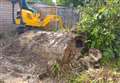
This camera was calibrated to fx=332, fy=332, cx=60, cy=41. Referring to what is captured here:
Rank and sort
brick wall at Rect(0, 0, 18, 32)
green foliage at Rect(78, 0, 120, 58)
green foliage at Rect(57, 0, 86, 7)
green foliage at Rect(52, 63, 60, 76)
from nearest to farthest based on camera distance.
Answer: green foliage at Rect(52, 63, 60, 76), green foliage at Rect(78, 0, 120, 58), brick wall at Rect(0, 0, 18, 32), green foliage at Rect(57, 0, 86, 7)

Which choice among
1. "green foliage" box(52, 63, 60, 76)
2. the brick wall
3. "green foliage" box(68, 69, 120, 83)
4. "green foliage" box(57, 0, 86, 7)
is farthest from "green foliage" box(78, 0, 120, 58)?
"green foliage" box(57, 0, 86, 7)

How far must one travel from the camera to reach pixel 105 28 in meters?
8.00

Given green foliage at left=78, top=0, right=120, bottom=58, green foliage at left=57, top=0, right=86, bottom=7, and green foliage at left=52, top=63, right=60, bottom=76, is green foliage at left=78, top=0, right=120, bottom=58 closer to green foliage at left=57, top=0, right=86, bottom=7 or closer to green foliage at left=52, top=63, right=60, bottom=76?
green foliage at left=52, top=63, right=60, bottom=76

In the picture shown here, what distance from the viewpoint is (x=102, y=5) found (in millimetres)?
8539

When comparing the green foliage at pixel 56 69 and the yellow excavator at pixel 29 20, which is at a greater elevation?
the yellow excavator at pixel 29 20

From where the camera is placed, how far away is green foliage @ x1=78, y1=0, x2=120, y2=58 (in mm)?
7809

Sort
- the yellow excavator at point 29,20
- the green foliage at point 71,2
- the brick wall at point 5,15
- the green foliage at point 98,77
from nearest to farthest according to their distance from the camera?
the green foliage at point 98,77 → the yellow excavator at point 29,20 → the brick wall at point 5,15 → the green foliage at point 71,2

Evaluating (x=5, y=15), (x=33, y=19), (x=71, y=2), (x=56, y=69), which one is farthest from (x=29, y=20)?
(x=56, y=69)

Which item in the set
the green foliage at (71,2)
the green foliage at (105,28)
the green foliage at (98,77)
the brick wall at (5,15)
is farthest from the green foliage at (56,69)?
the green foliage at (71,2)

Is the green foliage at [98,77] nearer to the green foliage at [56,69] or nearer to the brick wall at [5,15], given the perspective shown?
the green foliage at [56,69]

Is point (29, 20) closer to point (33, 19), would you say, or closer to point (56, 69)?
point (33, 19)

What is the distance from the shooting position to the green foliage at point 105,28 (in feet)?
25.6

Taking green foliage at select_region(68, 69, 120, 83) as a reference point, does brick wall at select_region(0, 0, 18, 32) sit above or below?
above

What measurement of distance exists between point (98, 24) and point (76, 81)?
2.04 metres
